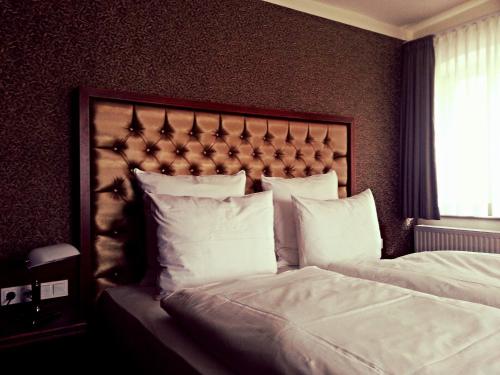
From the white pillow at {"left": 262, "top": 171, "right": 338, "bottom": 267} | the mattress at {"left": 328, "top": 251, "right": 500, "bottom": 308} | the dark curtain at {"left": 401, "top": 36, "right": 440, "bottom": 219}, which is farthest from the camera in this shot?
the dark curtain at {"left": 401, "top": 36, "right": 440, "bottom": 219}

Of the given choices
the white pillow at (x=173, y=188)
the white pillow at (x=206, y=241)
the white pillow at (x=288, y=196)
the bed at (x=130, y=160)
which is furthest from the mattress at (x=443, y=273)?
the bed at (x=130, y=160)

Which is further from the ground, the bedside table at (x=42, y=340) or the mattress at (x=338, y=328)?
the mattress at (x=338, y=328)

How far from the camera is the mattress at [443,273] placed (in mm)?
1365

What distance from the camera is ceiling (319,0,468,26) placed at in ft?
8.53

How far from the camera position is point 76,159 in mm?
1704

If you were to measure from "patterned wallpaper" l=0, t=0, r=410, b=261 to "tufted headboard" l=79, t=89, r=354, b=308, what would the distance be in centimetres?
10

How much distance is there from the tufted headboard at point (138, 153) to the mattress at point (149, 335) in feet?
0.61

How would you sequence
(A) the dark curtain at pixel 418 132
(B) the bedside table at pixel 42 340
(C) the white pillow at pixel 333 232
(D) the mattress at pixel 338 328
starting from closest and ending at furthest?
(D) the mattress at pixel 338 328, (B) the bedside table at pixel 42 340, (C) the white pillow at pixel 333 232, (A) the dark curtain at pixel 418 132

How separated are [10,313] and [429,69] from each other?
3.06 m

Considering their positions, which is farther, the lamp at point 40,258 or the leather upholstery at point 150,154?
the leather upholstery at point 150,154

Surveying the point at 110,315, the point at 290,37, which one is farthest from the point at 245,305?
the point at 290,37

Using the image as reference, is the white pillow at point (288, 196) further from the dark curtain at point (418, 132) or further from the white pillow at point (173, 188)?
the dark curtain at point (418, 132)

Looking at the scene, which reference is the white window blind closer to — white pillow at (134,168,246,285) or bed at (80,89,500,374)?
bed at (80,89,500,374)

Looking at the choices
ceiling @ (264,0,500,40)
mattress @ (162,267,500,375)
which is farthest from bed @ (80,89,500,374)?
ceiling @ (264,0,500,40)
